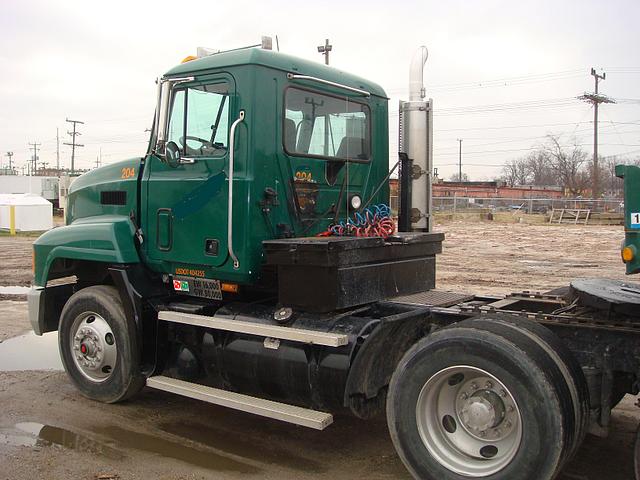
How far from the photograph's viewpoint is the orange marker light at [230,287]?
521cm

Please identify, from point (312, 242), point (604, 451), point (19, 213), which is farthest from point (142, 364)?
point (19, 213)

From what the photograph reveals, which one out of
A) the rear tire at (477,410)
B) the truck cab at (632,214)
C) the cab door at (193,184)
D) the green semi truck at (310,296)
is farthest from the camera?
the cab door at (193,184)

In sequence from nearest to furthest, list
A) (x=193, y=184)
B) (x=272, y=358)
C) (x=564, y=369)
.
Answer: (x=564, y=369) → (x=272, y=358) → (x=193, y=184)

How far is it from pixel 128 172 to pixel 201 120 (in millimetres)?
1071

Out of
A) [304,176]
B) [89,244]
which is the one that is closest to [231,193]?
[304,176]

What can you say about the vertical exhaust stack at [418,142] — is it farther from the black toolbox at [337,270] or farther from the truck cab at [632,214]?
the truck cab at [632,214]

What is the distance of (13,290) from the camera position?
13.1 meters

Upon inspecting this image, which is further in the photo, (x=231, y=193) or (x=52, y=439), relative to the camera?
(x=52, y=439)

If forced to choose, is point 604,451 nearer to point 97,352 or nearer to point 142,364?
point 142,364

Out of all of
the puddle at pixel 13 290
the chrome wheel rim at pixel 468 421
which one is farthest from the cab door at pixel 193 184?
the puddle at pixel 13 290

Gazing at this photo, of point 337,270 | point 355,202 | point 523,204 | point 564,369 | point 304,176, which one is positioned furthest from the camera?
point 523,204

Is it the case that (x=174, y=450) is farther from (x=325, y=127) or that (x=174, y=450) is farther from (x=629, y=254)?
(x=629, y=254)

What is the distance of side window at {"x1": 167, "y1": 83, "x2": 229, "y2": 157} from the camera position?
5066 mm

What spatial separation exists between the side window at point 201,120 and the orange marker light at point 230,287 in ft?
3.48
